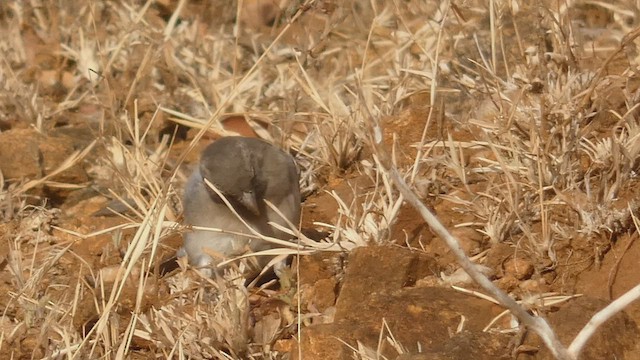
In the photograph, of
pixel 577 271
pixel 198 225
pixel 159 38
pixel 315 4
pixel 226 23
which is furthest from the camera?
pixel 226 23

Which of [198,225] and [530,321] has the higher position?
[530,321]

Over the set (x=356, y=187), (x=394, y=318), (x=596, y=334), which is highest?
(x=596, y=334)

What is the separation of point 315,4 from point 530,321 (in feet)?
6.06

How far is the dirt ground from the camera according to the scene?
371 cm

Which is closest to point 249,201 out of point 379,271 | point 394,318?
point 379,271

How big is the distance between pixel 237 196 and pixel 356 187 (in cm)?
52

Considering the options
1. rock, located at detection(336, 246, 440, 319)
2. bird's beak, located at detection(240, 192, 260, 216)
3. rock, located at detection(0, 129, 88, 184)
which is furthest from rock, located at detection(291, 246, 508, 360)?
rock, located at detection(0, 129, 88, 184)

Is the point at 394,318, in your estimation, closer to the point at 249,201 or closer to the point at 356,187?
the point at 249,201

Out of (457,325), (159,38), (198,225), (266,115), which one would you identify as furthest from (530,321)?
(159,38)

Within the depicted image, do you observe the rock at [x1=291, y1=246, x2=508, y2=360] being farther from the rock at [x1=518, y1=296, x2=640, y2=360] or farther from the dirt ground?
the rock at [x1=518, y1=296, x2=640, y2=360]

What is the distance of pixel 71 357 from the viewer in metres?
3.70

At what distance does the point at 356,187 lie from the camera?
457cm

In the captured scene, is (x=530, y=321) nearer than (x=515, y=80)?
Yes

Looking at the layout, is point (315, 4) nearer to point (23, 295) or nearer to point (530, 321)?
point (23, 295)
